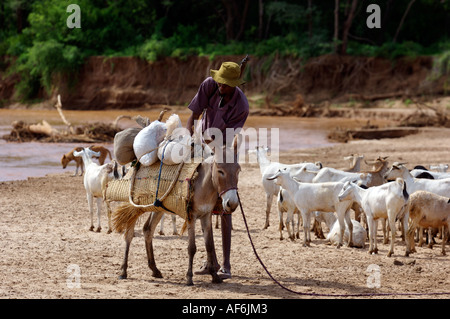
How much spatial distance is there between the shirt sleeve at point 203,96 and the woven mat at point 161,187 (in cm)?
72

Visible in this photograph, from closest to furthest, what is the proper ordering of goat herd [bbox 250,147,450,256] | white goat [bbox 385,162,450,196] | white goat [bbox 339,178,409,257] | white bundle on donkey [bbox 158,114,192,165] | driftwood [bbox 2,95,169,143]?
white bundle on donkey [bbox 158,114,192,165], white goat [bbox 339,178,409,257], goat herd [bbox 250,147,450,256], white goat [bbox 385,162,450,196], driftwood [bbox 2,95,169,143]

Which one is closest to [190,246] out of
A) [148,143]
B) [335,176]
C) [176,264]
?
[176,264]

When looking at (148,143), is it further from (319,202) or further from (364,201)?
(364,201)

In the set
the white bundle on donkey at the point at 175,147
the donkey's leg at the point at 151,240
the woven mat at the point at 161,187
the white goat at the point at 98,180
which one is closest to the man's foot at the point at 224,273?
the donkey's leg at the point at 151,240

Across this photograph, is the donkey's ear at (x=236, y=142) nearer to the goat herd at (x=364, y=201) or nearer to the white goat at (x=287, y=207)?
the goat herd at (x=364, y=201)

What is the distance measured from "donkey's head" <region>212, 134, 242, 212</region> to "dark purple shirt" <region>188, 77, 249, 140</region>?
649 mm

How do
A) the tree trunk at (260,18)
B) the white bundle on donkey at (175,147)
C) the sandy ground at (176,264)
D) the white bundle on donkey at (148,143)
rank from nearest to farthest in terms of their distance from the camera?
1. the sandy ground at (176,264)
2. the white bundle on donkey at (175,147)
3. the white bundle on donkey at (148,143)
4. the tree trunk at (260,18)

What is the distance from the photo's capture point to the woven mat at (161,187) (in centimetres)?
752

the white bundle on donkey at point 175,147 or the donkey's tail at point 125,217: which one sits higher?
the white bundle on donkey at point 175,147

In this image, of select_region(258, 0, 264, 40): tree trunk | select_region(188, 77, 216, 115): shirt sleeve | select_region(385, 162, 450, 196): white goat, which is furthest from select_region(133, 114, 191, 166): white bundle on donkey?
select_region(258, 0, 264, 40): tree trunk

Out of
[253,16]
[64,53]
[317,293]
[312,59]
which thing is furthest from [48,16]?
[317,293]

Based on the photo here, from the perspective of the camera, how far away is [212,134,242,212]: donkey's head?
7.00m

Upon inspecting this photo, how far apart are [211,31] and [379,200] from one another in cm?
4296

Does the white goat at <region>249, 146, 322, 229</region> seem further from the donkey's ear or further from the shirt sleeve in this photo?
the donkey's ear
